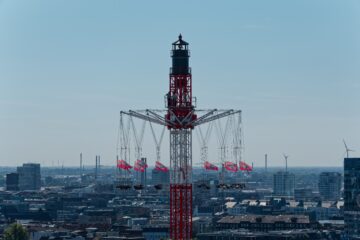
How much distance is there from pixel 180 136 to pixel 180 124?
0.43 meters

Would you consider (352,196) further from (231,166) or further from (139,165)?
(231,166)

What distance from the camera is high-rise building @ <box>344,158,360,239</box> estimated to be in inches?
6580

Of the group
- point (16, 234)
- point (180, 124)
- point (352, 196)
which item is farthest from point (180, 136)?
point (352, 196)

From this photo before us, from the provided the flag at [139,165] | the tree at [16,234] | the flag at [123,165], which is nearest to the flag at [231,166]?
the flag at [139,165]

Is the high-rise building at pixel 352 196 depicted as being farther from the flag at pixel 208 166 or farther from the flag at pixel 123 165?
the flag at pixel 123 165

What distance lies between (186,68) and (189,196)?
178 inches

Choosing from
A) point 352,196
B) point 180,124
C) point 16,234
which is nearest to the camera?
point 180,124

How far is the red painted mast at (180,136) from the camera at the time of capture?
1945 inches

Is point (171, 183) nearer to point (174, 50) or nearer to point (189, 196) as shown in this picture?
point (189, 196)

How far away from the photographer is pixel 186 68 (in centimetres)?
5016

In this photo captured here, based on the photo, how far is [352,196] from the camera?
167750 millimetres

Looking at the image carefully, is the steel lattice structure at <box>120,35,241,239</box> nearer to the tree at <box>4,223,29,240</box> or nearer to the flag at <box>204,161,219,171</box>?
the flag at <box>204,161,219,171</box>

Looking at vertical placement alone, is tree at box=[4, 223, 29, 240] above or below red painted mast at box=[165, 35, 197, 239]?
below

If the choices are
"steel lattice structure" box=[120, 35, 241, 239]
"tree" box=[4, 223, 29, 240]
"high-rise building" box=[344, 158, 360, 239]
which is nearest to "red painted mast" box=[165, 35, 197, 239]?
"steel lattice structure" box=[120, 35, 241, 239]
